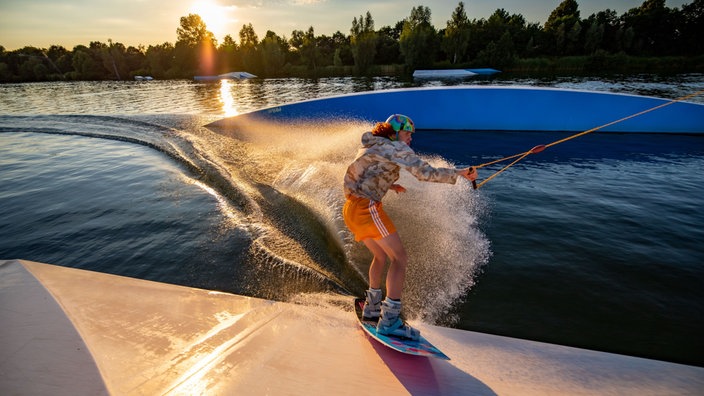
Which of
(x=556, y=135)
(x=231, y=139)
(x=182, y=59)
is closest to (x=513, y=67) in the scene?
(x=556, y=135)

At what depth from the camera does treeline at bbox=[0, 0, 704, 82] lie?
202ft

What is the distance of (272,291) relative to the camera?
416 centimetres

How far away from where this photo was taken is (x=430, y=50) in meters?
65.8

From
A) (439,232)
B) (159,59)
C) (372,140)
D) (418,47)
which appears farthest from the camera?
(159,59)

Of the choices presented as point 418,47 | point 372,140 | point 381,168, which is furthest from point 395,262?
point 418,47

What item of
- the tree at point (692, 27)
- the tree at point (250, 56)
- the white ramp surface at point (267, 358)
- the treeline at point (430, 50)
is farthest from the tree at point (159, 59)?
the tree at point (692, 27)

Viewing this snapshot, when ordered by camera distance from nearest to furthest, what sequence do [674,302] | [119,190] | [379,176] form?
1. [379,176]
2. [674,302]
3. [119,190]

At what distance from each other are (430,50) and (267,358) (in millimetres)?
73049

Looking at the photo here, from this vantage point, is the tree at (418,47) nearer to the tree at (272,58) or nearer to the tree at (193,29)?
the tree at (272,58)

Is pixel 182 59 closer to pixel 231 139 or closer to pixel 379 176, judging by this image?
pixel 231 139

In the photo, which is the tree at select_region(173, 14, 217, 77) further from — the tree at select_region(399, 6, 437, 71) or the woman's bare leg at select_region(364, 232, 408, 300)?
the woman's bare leg at select_region(364, 232, 408, 300)

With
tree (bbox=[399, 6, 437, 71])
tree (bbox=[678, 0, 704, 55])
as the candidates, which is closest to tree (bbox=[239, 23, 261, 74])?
tree (bbox=[399, 6, 437, 71])

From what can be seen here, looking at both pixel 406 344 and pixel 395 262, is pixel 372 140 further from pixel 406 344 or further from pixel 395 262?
pixel 406 344

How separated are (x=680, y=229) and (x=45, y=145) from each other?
801 inches
